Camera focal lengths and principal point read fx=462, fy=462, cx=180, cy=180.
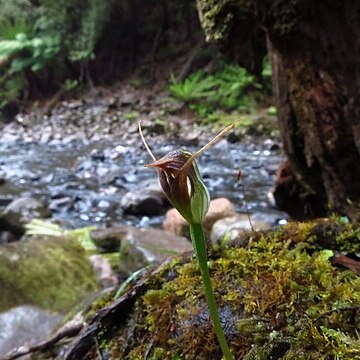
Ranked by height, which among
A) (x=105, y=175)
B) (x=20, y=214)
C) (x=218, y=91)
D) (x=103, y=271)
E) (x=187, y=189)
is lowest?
(x=105, y=175)

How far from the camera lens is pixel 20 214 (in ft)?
22.0

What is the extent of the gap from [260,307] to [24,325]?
1.99 metres

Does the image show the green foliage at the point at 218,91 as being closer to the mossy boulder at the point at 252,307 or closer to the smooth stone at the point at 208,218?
the smooth stone at the point at 208,218

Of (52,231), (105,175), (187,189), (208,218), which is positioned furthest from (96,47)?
(187,189)

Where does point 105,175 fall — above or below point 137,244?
below

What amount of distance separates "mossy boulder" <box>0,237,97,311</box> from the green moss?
179 cm

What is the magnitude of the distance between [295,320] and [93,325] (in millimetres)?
680

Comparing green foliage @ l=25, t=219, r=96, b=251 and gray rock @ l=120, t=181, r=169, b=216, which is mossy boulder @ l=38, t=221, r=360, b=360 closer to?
green foliage @ l=25, t=219, r=96, b=251

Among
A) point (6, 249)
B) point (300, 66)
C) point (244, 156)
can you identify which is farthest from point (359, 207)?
point (244, 156)

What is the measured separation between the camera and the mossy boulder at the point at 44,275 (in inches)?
120

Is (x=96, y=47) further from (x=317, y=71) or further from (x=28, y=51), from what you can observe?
(x=317, y=71)

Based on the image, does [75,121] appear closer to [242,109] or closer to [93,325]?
[242,109]

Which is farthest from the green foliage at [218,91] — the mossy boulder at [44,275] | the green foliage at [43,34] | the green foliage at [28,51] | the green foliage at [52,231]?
the mossy boulder at [44,275]

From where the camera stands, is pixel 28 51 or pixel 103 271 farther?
pixel 28 51
